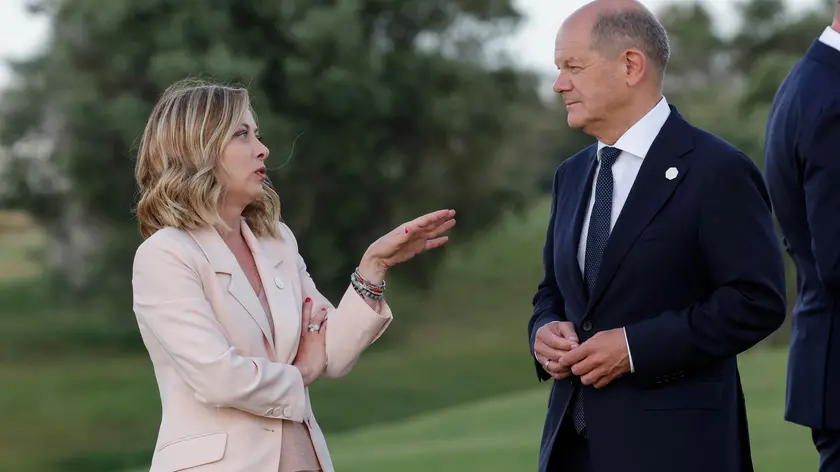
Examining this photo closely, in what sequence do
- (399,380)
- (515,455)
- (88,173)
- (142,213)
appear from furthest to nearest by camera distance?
(399,380) → (88,173) → (515,455) → (142,213)

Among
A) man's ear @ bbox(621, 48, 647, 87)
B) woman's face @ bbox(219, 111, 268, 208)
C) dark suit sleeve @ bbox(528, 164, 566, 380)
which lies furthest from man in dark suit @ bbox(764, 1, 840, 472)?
woman's face @ bbox(219, 111, 268, 208)

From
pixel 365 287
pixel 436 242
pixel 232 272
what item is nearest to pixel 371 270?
pixel 365 287

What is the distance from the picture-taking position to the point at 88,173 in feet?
80.0

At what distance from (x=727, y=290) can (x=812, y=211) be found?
0.47 metres

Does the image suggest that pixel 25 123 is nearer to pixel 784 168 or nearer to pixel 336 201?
pixel 336 201

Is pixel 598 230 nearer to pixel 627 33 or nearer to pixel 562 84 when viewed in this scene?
pixel 562 84

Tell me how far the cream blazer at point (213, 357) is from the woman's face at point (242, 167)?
0.16 metres

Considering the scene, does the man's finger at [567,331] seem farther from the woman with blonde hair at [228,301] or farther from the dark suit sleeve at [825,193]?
the dark suit sleeve at [825,193]

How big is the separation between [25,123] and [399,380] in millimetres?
11602

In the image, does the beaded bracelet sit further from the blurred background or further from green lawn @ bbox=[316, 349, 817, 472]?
the blurred background

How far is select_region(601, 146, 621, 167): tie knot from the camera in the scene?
3701mm

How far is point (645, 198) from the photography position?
352cm

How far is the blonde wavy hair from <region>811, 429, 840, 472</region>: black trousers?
2074 millimetres

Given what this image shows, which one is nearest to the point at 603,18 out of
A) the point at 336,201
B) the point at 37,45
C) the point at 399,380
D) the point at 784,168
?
the point at 784,168
